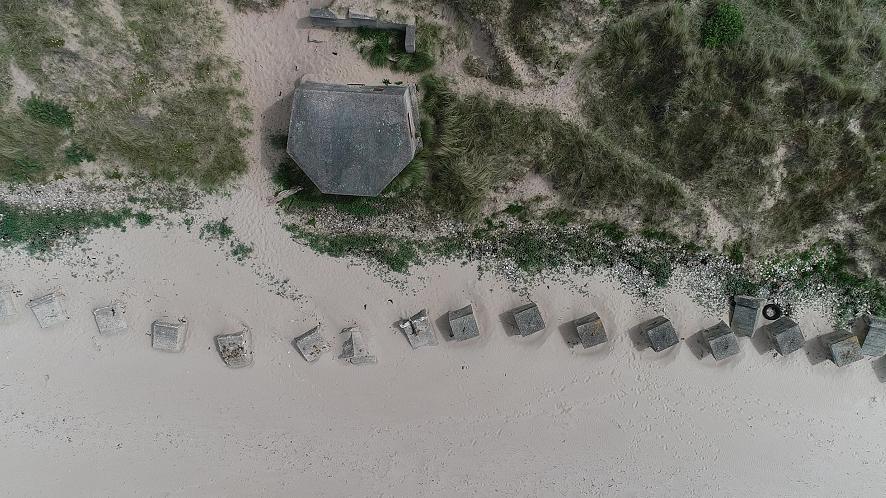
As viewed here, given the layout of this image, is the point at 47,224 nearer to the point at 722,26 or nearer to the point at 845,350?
the point at 722,26

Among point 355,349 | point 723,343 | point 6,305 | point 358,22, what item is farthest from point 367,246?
point 723,343

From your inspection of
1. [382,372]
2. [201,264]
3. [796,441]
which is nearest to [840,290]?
[796,441]

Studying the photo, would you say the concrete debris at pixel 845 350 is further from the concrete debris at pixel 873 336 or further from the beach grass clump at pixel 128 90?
the beach grass clump at pixel 128 90

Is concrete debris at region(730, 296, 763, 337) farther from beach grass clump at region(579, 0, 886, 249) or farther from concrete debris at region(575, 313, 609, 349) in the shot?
concrete debris at region(575, 313, 609, 349)

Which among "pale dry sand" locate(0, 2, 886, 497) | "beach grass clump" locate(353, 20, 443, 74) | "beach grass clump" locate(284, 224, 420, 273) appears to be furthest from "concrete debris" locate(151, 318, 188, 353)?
"beach grass clump" locate(353, 20, 443, 74)

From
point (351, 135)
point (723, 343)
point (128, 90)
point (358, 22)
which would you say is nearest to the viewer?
point (351, 135)

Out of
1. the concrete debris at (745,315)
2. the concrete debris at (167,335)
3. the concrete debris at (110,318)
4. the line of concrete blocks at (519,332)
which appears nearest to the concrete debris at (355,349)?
the line of concrete blocks at (519,332)
